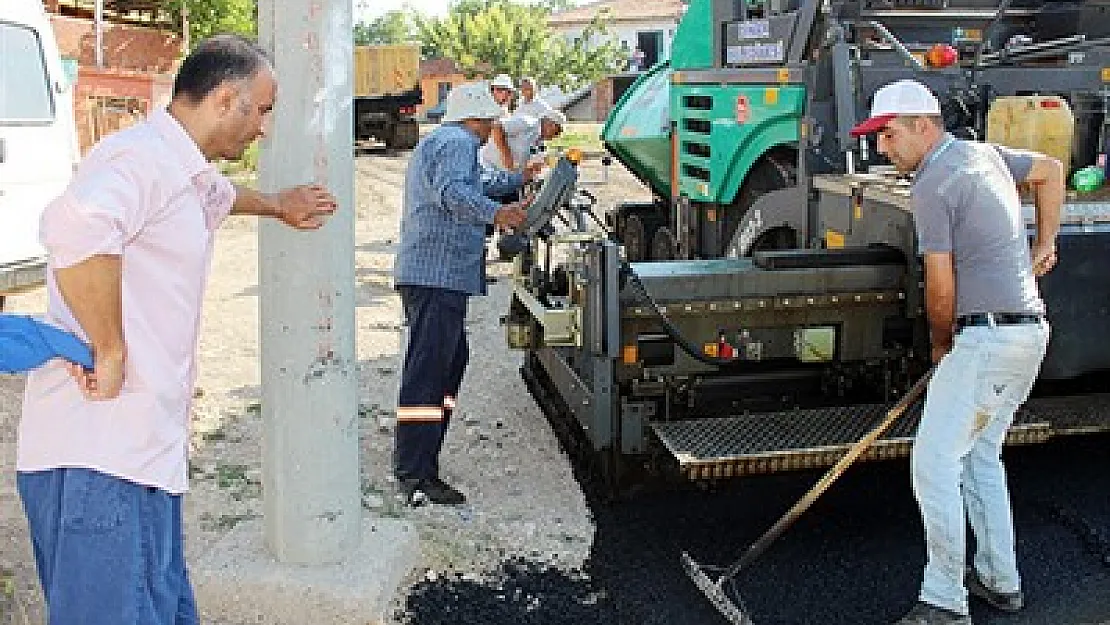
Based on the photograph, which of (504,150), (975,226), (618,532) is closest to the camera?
(975,226)

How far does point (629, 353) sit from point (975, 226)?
4.55 ft

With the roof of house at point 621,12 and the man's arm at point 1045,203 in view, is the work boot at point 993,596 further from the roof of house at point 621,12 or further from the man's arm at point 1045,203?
the roof of house at point 621,12

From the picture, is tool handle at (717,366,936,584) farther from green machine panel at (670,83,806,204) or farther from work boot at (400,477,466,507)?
green machine panel at (670,83,806,204)

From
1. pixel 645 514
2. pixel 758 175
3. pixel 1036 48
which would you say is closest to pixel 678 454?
pixel 645 514

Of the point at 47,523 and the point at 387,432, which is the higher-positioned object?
the point at 47,523

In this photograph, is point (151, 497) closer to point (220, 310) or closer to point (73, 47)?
point (220, 310)

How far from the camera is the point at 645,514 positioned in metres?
5.21

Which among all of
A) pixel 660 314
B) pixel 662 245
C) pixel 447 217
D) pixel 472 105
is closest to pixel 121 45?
pixel 662 245

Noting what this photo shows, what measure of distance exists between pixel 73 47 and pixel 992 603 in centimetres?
1905

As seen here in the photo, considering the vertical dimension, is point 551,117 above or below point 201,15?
below

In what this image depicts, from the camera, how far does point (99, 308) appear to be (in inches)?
101

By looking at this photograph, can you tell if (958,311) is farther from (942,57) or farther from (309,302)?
(309,302)

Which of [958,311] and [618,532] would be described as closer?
[958,311]

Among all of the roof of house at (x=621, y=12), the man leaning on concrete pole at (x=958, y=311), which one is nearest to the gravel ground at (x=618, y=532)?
the man leaning on concrete pole at (x=958, y=311)
